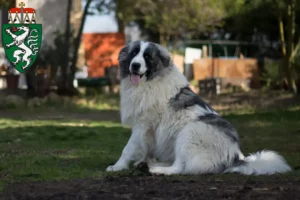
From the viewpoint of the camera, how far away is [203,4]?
43.4 meters

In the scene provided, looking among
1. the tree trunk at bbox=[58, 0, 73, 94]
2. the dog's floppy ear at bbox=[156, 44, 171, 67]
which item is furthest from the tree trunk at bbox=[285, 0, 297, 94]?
the dog's floppy ear at bbox=[156, 44, 171, 67]

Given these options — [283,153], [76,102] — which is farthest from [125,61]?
[76,102]

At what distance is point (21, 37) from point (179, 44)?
42090 millimetres

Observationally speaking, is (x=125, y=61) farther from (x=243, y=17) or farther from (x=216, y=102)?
(x=243, y=17)

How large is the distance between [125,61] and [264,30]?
107 ft

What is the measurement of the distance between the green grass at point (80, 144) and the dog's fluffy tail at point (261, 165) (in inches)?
7.0

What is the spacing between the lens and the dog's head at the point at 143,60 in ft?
25.5

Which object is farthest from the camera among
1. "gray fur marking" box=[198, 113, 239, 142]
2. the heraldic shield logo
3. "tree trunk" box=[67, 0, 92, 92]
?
"tree trunk" box=[67, 0, 92, 92]

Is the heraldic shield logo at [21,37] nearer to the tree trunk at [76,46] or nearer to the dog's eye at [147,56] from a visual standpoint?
the dog's eye at [147,56]

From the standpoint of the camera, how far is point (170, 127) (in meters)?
7.65

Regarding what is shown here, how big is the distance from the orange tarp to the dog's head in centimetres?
2758

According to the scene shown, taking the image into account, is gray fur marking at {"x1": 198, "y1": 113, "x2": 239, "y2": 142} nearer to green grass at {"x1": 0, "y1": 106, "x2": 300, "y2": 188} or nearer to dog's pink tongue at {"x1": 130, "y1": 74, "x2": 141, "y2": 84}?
green grass at {"x1": 0, "y1": 106, "x2": 300, "y2": 188}

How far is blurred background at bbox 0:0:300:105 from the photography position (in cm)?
2488

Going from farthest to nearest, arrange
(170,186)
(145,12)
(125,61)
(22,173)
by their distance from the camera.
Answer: (145,12) → (125,61) → (22,173) → (170,186)
